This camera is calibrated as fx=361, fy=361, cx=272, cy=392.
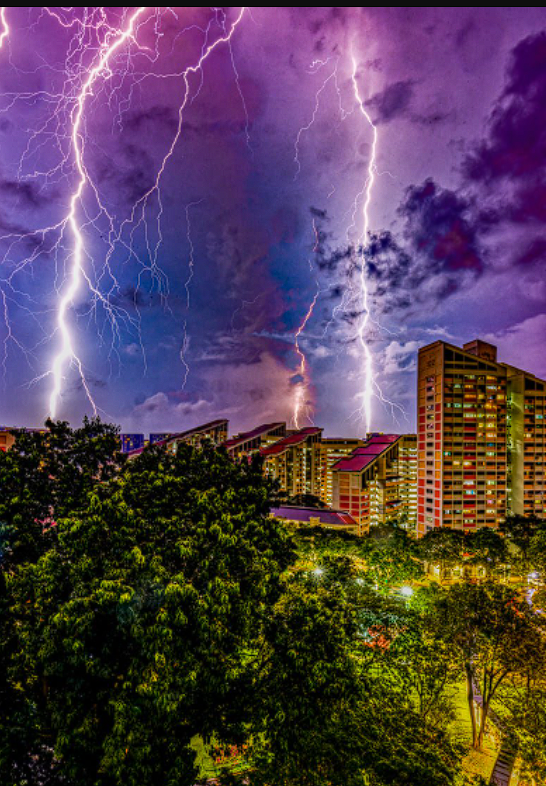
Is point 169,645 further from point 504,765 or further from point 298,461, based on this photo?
point 298,461

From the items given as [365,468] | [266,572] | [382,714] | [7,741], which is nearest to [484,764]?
[382,714]

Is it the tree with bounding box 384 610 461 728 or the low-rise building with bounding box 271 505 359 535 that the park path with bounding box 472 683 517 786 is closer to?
the tree with bounding box 384 610 461 728

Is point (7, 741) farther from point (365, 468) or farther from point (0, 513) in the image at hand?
point (365, 468)

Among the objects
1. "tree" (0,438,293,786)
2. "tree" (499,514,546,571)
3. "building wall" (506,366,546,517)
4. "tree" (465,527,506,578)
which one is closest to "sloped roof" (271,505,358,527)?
"tree" (465,527,506,578)

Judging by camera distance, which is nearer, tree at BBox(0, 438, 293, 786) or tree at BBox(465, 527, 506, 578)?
tree at BBox(0, 438, 293, 786)

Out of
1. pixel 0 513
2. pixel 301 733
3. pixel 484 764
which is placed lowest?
pixel 484 764

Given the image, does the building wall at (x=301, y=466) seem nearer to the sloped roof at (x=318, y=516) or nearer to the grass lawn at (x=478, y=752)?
the sloped roof at (x=318, y=516)

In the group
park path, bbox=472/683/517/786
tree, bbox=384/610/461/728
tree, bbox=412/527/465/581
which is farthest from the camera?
tree, bbox=412/527/465/581
